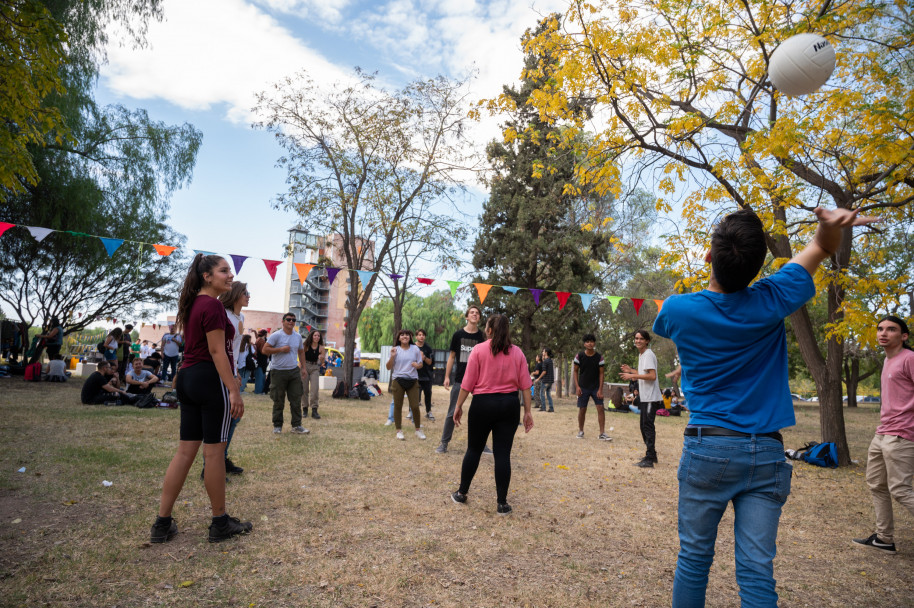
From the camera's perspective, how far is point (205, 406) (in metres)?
3.66

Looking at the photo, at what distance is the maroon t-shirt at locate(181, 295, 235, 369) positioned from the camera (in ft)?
12.0

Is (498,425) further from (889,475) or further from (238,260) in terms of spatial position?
(238,260)

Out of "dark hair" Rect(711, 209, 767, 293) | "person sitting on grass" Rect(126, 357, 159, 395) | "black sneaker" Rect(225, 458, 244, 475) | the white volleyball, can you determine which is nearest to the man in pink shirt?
the white volleyball

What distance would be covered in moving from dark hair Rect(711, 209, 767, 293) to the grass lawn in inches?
84.3

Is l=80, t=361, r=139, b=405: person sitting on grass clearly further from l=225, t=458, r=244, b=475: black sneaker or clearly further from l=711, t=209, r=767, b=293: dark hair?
l=711, t=209, r=767, b=293: dark hair

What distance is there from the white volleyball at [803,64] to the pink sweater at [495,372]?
3.18m

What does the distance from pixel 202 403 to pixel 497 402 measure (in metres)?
2.37

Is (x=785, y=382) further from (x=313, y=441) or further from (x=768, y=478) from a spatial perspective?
(x=313, y=441)

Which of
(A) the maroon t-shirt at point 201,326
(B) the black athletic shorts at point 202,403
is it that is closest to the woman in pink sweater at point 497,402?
(B) the black athletic shorts at point 202,403

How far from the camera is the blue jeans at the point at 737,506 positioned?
1.91 m

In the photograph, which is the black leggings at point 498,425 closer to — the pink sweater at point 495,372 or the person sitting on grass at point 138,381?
the pink sweater at point 495,372

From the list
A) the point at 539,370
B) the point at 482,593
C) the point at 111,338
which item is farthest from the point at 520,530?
the point at 111,338

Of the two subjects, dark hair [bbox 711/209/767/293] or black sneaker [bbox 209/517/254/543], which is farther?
black sneaker [bbox 209/517/254/543]

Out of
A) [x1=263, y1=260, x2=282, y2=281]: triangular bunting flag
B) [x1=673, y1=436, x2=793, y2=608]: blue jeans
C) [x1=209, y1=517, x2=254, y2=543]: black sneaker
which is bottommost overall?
[x1=209, y1=517, x2=254, y2=543]: black sneaker
